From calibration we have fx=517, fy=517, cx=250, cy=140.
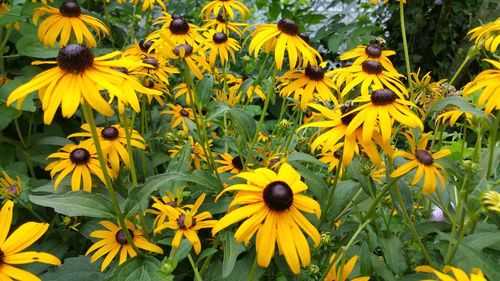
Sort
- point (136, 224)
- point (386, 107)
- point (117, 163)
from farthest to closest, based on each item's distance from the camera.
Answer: point (117, 163)
point (136, 224)
point (386, 107)

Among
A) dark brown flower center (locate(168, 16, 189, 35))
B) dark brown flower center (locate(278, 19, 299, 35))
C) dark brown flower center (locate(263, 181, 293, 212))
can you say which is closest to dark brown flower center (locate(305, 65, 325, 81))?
dark brown flower center (locate(278, 19, 299, 35))

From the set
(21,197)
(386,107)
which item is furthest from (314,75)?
(21,197)

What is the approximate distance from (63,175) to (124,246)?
0.74ft

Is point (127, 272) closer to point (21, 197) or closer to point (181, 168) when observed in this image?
point (181, 168)

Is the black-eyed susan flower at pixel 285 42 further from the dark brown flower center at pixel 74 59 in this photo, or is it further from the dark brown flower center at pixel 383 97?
the dark brown flower center at pixel 74 59

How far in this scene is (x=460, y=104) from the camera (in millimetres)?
895

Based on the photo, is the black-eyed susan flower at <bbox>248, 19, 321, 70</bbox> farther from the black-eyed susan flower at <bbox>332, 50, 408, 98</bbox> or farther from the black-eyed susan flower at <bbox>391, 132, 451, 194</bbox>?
the black-eyed susan flower at <bbox>391, 132, 451, 194</bbox>

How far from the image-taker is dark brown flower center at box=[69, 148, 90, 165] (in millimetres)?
1185

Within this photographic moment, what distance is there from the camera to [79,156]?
119 centimetres

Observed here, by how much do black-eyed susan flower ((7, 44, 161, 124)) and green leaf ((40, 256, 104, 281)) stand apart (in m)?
0.49

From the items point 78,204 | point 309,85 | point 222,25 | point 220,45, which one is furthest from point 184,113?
point 78,204

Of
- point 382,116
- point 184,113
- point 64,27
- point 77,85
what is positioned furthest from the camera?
point 184,113

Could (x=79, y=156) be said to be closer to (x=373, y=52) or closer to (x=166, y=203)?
(x=166, y=203)

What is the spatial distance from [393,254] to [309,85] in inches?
17.2
